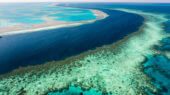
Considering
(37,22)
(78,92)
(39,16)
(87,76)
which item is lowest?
(78,92)

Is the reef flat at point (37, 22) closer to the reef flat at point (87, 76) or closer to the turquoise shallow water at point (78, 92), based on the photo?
the reef flat at point (87, 76)

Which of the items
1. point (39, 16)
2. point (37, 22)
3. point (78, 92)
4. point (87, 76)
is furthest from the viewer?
point (39, 16)

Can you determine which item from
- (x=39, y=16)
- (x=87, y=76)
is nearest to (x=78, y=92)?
(x=87, y=76)

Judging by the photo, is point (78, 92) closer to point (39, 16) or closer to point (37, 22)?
point (37, 22)

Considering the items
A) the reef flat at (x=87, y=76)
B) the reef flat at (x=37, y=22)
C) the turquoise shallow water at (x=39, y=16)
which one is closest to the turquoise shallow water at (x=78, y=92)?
the reef flat at (x=87, y=76)

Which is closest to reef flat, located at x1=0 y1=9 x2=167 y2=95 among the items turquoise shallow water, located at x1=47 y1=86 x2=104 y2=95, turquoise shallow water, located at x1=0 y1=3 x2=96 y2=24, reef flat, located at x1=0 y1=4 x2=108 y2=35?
turquoise shallow water, located at x1=47 y1=86 x2=104 y2=95

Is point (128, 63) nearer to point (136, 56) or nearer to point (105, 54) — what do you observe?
point (136, 56)

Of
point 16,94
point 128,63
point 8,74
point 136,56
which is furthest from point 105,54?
point 8,74

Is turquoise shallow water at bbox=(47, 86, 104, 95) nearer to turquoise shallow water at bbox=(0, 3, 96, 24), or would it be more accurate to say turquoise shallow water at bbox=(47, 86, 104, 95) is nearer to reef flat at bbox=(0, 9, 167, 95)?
reef flat at bbox=(0, 9, 167, 95)

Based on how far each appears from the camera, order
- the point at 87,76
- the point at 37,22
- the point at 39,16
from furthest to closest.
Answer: the point at 39,16
the point at 37,22
the point at 87,76
